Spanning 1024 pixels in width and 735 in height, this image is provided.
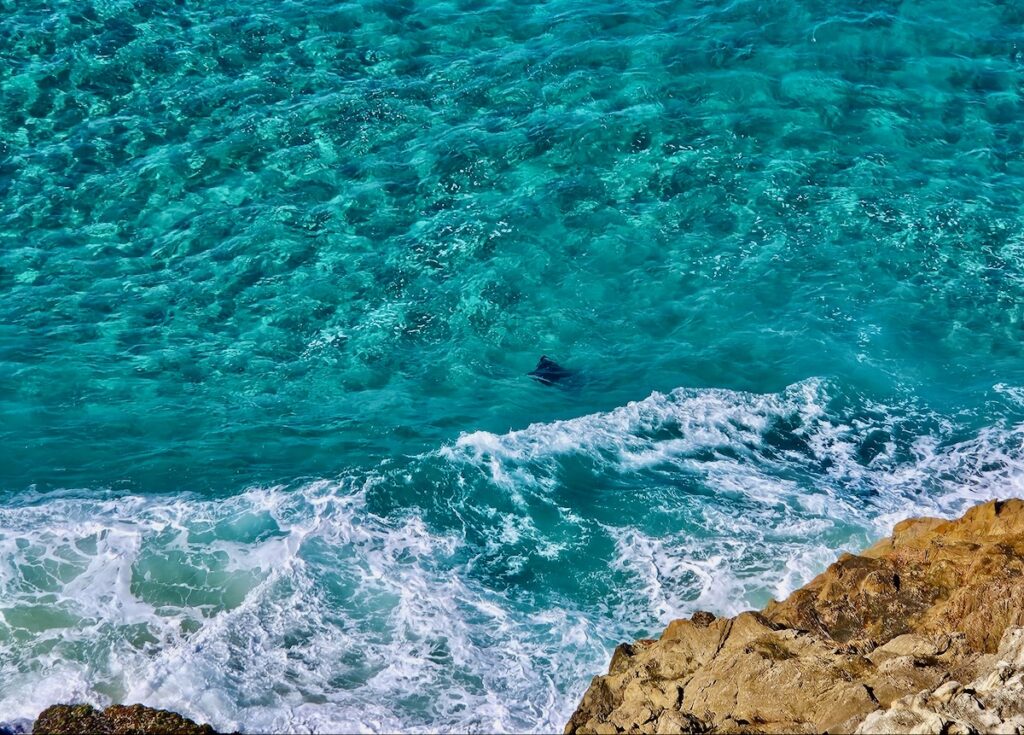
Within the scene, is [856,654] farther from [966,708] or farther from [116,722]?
[116,722]

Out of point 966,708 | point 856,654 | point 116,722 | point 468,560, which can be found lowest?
point 468,560

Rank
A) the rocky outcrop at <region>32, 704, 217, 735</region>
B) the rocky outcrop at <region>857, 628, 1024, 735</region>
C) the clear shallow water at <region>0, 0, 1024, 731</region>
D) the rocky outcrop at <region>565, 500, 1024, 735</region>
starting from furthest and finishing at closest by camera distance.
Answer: the clear shallow water at <region>0, 0, 1024, 731</region>
the rocky outcrop at <region>32, 704, 217, 735</region>
the rocky outcrop at <region>565, 500, 1024, 735</region>
the rocky outcrop at <region>857, 628, 1024, 735</region>

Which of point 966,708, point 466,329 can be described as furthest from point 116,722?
point 466,329

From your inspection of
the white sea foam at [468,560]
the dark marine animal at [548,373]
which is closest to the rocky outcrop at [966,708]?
the white sea foam at [468,560]

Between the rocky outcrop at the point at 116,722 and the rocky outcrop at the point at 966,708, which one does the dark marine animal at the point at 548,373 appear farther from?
the rocky outcrop at the point at 966,708

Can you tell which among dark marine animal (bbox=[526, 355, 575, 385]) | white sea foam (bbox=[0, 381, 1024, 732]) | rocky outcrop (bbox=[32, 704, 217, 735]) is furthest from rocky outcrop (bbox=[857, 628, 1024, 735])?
dark marine animal (bbox=[526, 355, 575, 385])

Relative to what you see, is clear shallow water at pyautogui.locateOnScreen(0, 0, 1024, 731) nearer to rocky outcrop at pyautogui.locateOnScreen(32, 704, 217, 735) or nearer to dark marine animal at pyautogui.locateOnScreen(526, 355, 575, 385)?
dark marine animal at pyautogui.locateOnScreen(526, 355, 575, 385)
